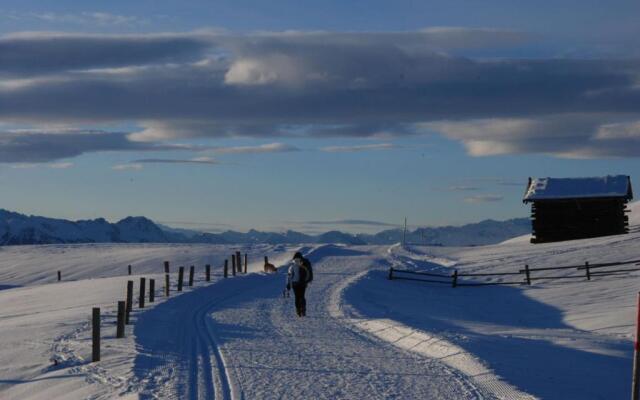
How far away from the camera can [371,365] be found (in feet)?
51.5

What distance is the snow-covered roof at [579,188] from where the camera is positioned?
64.6m

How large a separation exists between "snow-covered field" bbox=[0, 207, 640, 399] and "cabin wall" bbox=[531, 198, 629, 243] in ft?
71.8

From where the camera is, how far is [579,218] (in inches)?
2603

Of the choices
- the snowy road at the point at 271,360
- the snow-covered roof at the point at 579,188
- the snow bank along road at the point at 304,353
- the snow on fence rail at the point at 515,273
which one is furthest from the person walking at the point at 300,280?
Answer: the snow-covered roof at the point at 579,188

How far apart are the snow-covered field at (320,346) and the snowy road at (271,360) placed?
30 mm

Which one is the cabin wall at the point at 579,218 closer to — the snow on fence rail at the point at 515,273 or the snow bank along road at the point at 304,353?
the snow on fence rail at the point at 515,273

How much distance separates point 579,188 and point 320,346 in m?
50.3

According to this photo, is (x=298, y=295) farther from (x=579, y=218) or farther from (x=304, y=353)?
(x=579, y=218)

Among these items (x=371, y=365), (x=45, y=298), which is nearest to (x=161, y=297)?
(x=45, y=298)

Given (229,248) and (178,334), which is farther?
(229,248)

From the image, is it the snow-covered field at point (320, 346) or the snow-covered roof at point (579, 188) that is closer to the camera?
the snow-covered field at point (320, 346)

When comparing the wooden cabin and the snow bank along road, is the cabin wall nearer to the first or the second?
the wooden cabin

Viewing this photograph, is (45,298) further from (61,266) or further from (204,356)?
(61,266)

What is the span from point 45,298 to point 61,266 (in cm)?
3405
